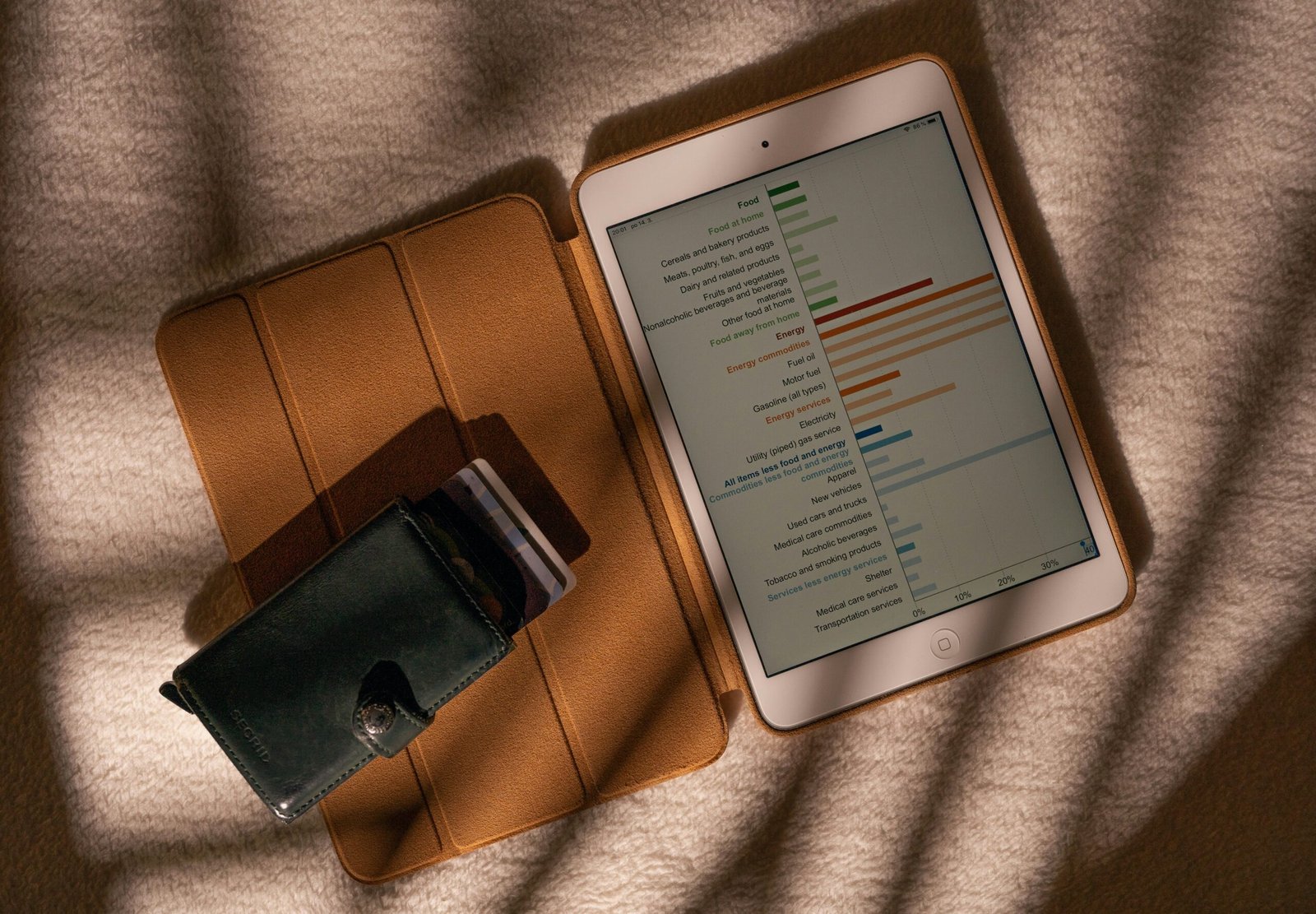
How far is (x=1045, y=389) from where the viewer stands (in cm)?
46

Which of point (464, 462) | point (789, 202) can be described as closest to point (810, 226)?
point (789, 202)

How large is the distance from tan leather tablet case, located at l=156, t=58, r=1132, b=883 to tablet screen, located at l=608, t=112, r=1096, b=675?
4cm

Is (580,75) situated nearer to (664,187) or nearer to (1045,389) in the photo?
(664,187)

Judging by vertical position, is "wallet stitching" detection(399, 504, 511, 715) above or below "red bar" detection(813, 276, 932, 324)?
below

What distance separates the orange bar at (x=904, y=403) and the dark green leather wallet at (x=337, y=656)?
24 cm

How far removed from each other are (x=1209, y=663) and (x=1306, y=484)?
0.13 m

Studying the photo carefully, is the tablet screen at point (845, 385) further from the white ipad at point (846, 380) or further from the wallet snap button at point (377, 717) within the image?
the wallet snap button at point (377, 717)

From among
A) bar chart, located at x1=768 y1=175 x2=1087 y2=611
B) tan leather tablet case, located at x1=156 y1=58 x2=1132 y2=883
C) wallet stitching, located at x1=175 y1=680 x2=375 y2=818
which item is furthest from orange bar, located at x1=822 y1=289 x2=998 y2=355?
wallet stitching, located at x1=175 y1=680 x2=375 y2=818

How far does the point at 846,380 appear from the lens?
0.46 meters

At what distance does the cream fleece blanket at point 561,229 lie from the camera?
1.63 feet

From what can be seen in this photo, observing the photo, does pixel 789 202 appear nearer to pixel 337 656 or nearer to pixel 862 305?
pixel 862 305

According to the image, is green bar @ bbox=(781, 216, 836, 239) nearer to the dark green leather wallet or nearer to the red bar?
the red bar

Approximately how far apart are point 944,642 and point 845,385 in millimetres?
165

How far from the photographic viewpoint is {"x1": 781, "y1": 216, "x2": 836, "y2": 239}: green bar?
457 millimetres
